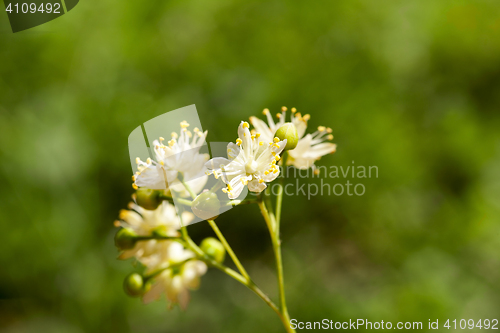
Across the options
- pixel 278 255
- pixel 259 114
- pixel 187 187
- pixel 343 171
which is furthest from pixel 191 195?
pixel 343 171

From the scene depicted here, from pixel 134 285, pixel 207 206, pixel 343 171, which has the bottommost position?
pixel 343 171

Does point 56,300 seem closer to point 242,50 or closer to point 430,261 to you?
point 242,50

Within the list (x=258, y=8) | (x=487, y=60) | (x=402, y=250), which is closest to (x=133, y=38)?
(x=258, y=8)

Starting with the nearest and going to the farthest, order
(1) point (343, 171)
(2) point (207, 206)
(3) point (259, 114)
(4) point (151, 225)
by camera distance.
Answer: (2) point (207, 206), (4) point (151, 225), (3) point (259, 114), (1) point (343, 171)

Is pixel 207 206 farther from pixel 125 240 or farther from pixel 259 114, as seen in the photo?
pixel 259 114

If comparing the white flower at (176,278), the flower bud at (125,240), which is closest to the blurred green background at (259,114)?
the white flower at (176,278)

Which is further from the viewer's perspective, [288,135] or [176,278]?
[176,278]

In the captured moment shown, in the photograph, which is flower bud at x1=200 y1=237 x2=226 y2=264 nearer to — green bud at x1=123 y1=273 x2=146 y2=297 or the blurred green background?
green bud at x1=123 y1=273 x2=146 y2=297
